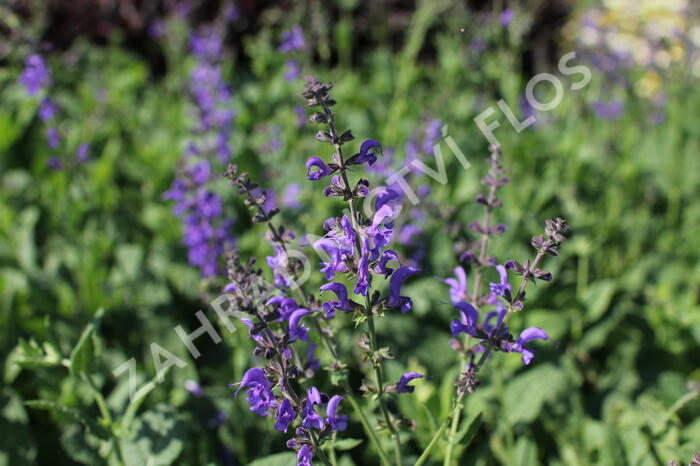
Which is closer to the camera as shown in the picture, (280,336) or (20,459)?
(280,336)

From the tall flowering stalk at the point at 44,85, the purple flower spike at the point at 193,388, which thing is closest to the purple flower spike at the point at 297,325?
the purple flower spike at the point at 193,388

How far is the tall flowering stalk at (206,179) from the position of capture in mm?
3629

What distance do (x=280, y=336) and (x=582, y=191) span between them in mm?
3934

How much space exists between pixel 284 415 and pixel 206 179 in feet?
8.54

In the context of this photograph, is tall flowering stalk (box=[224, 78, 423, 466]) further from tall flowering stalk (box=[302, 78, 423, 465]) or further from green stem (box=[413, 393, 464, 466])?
green stem (box=[413, 393, 464, 466])

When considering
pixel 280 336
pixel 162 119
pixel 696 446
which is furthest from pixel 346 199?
pixel 162 119

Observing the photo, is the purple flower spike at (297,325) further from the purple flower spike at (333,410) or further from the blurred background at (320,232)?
the blurred background at (320,232)

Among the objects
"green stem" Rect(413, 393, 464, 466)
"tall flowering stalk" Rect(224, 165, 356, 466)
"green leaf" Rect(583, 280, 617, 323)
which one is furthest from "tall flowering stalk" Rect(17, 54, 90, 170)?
"green leaf" Rect(583, 280, 617, 323)

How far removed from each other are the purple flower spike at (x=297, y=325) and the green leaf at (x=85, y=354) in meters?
0.93

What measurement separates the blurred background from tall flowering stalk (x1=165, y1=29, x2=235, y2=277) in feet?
0.07

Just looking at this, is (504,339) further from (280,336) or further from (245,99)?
(245,99)

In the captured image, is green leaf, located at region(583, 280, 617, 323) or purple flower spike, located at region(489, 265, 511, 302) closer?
purple flower spike, located at region(489, 265, 511, 302)

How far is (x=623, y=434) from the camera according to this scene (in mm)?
2998

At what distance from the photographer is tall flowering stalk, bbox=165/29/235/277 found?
3.63 meters
